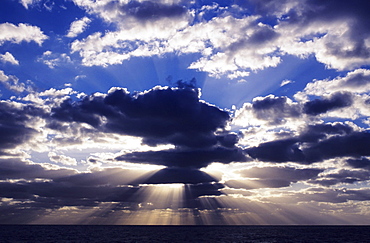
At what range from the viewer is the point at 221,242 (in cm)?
17900

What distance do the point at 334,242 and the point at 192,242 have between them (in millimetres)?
86443

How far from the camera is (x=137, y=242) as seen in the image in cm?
18025

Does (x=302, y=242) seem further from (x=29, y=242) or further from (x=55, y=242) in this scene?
(x=29, y=242)

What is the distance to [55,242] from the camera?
18238 cm

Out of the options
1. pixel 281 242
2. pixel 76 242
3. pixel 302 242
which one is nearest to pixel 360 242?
pixel 302 242

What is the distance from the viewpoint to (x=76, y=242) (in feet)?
596

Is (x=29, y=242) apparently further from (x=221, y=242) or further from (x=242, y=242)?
(x=242, y=242)

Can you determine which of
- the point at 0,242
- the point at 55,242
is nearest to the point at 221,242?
the point at 55,242

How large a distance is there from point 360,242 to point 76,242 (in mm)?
172225

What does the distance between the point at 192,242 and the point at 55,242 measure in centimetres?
8143

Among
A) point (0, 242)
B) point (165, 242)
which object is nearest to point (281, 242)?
point (165, 242)

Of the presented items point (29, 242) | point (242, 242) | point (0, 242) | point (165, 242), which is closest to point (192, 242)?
point (165, 242)

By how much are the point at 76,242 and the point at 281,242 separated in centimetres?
12147

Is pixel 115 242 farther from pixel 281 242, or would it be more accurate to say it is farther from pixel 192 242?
pixel 281 242
